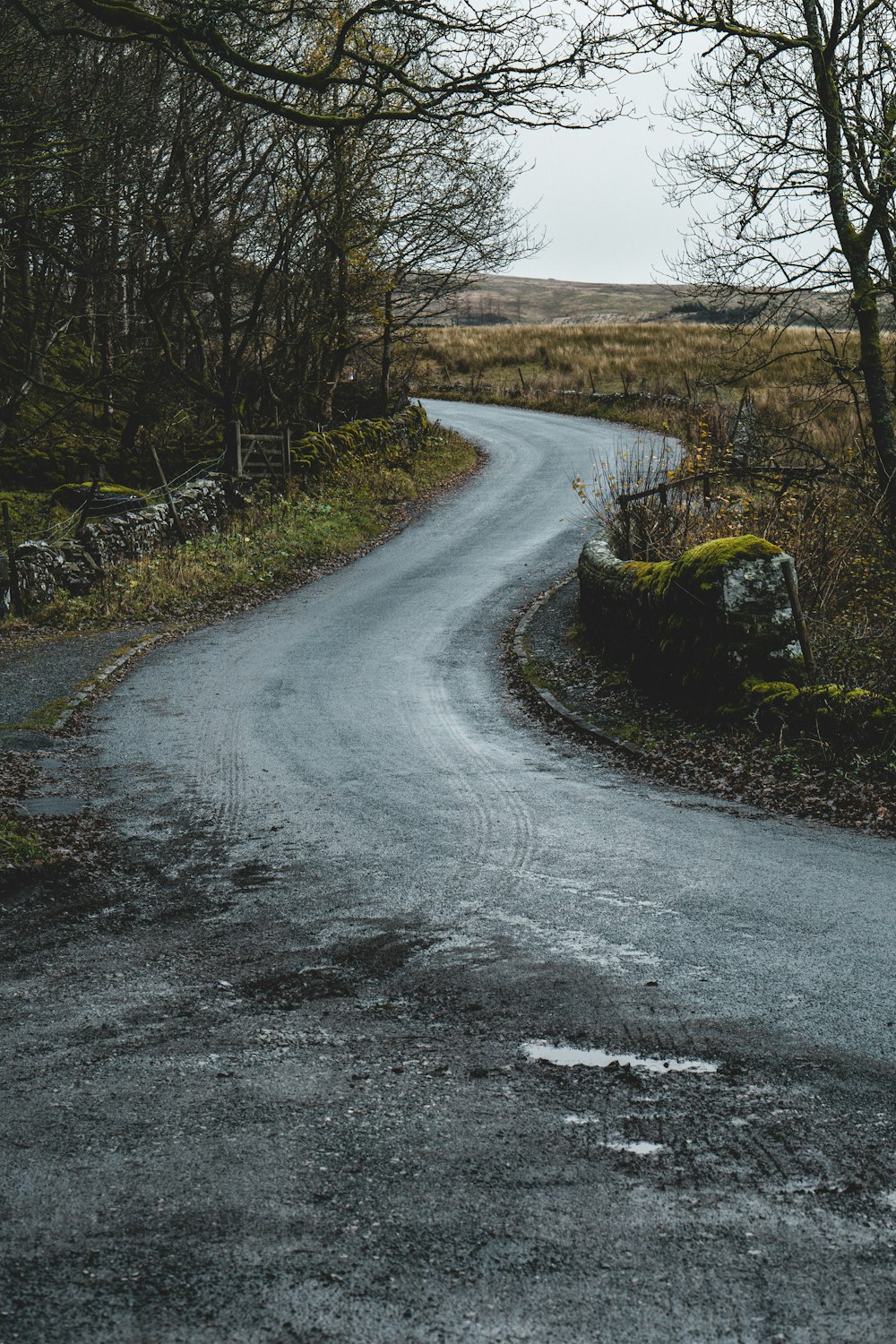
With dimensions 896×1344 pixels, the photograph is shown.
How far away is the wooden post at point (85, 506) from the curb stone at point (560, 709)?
8005 millimetres

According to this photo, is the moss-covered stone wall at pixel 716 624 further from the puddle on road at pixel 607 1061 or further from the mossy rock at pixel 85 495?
the mossy rock at pixel 85 495

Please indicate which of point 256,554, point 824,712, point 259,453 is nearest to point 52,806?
point 824,712

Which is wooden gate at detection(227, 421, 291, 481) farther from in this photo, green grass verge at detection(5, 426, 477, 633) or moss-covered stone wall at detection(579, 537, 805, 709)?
moss-covered stone wall at detection(579, 537, 805, 709)

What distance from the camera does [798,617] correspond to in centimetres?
1032

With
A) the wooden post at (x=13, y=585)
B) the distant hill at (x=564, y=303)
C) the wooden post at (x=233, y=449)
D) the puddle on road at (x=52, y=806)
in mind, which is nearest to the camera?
the puddle on road at (x=52, y=806)

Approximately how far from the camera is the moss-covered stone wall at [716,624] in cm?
1034

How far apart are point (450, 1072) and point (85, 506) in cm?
1720

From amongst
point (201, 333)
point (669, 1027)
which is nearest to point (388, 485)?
point (201, 333)

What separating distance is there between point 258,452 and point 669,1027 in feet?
69.9

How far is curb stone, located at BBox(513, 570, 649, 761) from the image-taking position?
34.1 feet

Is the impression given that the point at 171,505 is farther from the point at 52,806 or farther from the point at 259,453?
the point at 52,806

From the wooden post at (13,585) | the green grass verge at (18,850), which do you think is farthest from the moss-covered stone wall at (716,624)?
the wooden post at (13,585)

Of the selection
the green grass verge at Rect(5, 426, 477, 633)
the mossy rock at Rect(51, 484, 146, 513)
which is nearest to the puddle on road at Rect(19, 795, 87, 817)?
the green grass verge at Rect(5, 426, 477, 633)

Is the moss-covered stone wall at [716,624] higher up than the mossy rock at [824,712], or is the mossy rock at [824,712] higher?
the moss-covered stone wall at [716,624]
